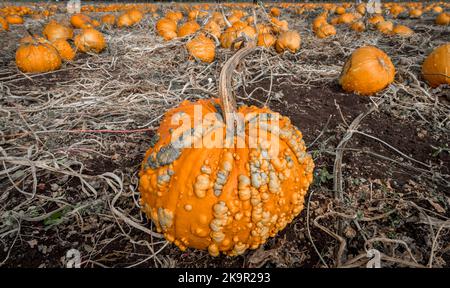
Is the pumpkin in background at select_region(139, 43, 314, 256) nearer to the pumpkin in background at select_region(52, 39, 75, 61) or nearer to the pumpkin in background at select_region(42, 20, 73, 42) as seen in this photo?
the pumpkin in background at select_region(52, 39, 75, 61)

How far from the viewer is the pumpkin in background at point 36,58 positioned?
154 inches

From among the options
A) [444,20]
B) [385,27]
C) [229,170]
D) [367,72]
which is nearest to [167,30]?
[367,72]

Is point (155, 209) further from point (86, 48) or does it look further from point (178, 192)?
point (86, 48)

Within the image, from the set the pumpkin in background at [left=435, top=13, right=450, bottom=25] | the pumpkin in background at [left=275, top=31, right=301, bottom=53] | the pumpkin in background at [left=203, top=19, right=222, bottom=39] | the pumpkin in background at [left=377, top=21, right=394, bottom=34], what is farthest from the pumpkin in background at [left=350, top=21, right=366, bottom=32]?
the pumpkin in background at [left=203, top=19, right=222, bottom=39]

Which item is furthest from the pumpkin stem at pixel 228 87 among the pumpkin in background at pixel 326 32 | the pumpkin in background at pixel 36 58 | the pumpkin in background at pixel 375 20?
the pumpkin in background at pixel 375 20

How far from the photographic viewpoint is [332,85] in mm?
3732

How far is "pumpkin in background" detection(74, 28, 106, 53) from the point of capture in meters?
4.93

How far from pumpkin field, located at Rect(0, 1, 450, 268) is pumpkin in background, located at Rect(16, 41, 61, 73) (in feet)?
0.08

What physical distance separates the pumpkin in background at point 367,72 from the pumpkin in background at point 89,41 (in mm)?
4328

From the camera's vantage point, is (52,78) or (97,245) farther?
(52,78)

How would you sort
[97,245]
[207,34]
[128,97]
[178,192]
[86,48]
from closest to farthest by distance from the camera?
[178,192] → [97,245] → [128,97] → [86,48] → [207,34]

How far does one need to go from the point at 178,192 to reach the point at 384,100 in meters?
2.96

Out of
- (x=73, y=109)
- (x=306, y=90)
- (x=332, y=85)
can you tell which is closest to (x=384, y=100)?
Result: (x=332, y=85)

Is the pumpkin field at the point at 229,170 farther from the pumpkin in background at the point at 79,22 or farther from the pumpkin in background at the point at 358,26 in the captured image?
the pumpkin in background at the point at 79,22
